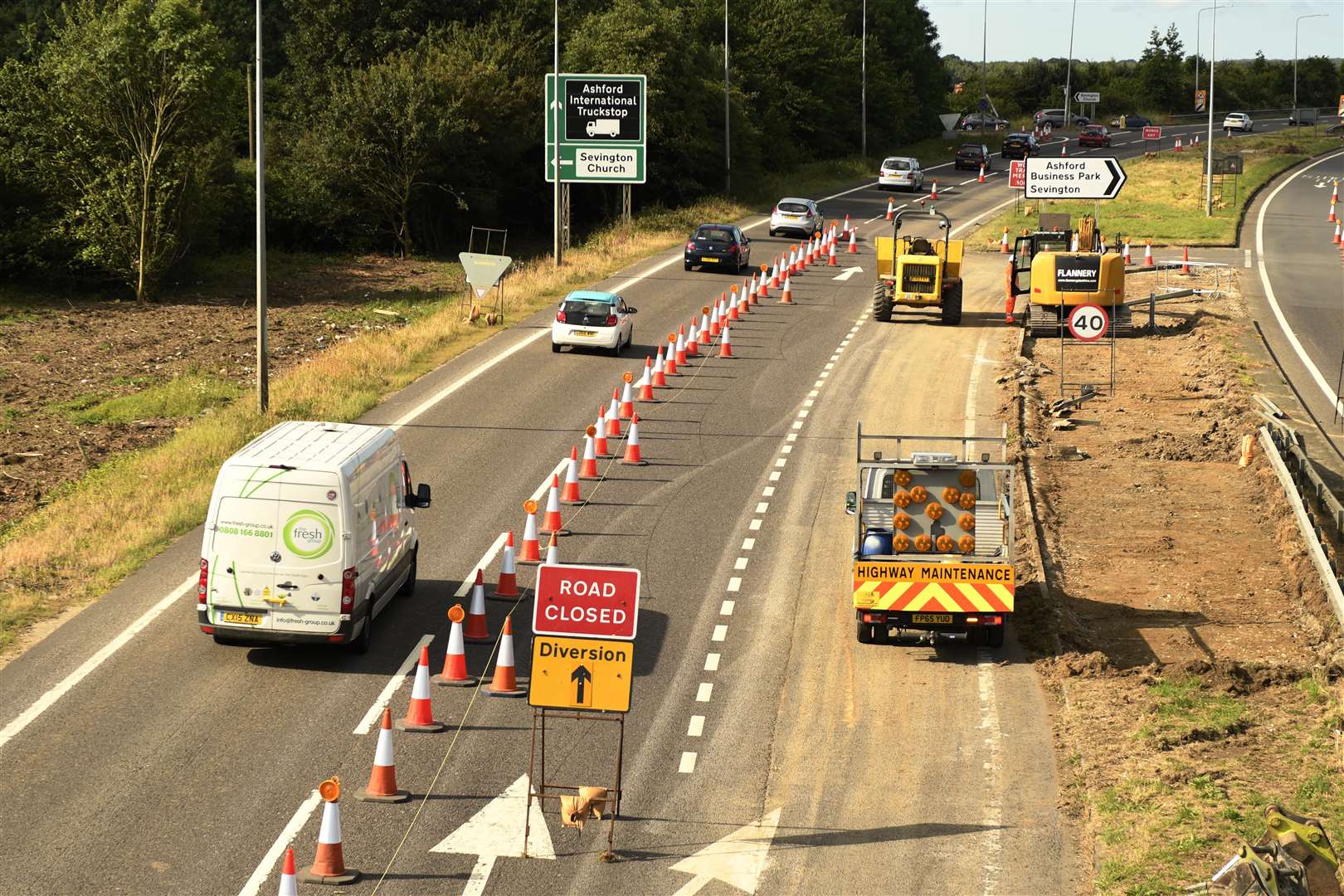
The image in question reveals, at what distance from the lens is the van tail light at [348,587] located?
16109mm

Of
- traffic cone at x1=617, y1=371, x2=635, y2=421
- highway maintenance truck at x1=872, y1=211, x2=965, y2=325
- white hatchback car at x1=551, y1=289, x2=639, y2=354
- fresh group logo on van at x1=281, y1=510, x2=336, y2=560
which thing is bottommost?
fresh group logo on van at x1=281, y1=510, x2=336, y2=560

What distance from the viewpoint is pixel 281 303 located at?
49.9 m

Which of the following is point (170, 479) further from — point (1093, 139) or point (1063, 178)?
point (1093, 139)

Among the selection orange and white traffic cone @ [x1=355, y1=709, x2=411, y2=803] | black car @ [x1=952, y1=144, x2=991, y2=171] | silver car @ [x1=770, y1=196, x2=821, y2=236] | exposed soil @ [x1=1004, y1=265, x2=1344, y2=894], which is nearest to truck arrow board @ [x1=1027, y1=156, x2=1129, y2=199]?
exposed soil @ [x1=1004, y1=265, x2=1344, y2=894]

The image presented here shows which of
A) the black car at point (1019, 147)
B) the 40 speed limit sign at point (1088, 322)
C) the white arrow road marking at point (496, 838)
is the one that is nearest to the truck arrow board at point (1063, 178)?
the 40 speed limit sign at point (1088, 322)

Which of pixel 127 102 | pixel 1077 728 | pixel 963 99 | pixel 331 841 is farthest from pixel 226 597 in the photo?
pixel 963 99

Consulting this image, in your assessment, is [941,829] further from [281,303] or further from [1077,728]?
[281,303]

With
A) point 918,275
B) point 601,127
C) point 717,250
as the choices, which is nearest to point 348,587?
point 918,275

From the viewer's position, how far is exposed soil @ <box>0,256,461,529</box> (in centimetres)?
2958

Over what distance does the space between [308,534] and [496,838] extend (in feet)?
14.8

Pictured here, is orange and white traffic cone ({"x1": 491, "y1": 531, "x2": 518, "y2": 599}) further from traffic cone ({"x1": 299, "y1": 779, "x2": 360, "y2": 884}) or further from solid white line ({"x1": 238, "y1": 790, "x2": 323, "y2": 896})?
traffic cone ({"x1": 299, "y1": 779, "x2": 360, "y2": 884})

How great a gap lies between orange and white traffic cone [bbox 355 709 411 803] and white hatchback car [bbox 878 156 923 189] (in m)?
60.2

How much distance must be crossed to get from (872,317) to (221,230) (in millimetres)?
31652

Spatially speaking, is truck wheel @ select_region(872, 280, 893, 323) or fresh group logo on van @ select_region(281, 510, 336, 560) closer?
fresh group logo on van @ select_region(281, 510, 336, 560)
